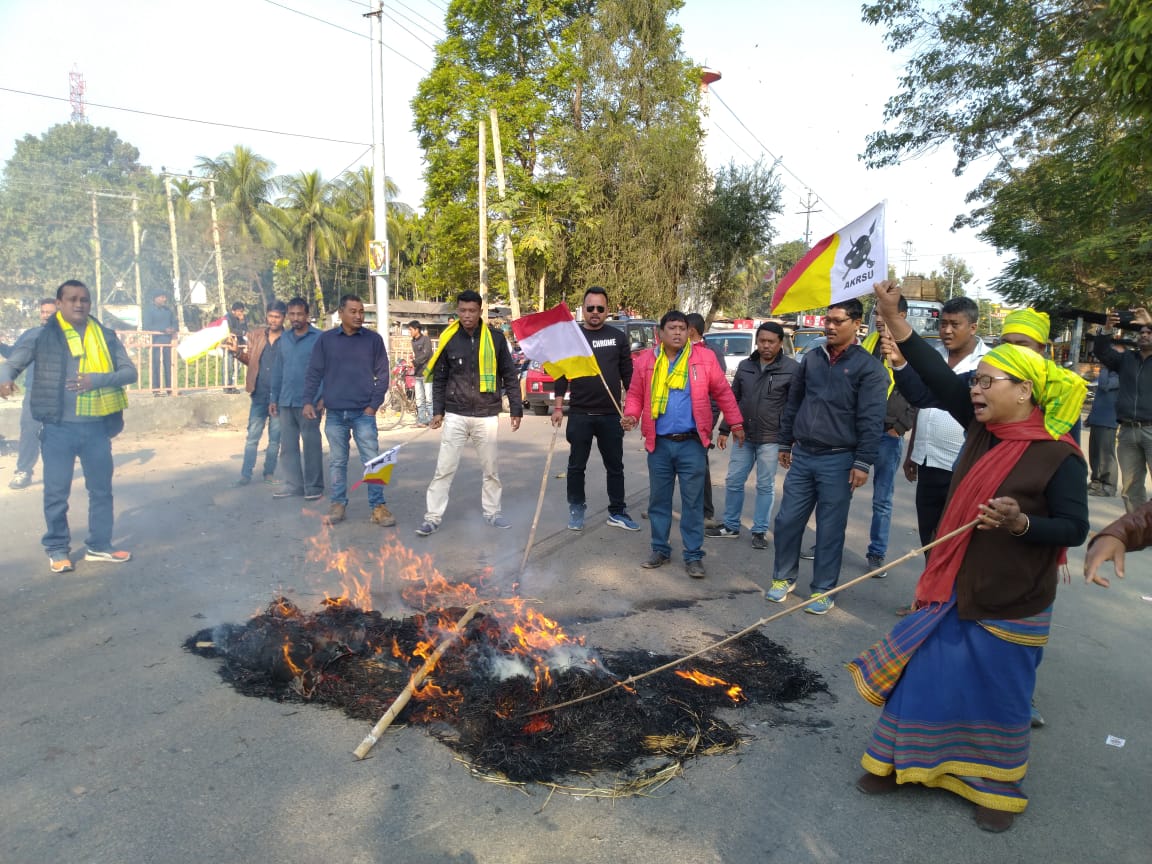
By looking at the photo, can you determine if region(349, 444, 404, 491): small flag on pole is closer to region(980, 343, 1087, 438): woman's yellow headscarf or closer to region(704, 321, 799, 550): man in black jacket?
region(704, 321, 799, 550): man in black jacket

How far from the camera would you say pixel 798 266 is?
186 inches

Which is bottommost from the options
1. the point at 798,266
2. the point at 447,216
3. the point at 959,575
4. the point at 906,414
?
the point at 959,575

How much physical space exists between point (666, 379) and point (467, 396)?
2.02m

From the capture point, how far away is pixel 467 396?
23.3ft

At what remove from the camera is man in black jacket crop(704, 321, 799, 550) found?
684 cm

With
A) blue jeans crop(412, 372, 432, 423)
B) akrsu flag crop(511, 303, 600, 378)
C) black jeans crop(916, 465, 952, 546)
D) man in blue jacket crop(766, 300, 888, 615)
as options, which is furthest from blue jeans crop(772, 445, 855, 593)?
blue jeans crop(412, 372, 432, 423)

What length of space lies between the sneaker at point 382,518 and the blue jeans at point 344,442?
0.35 ft

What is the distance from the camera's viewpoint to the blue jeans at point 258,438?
8.74 meters

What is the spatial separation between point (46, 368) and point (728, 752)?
17.5ft

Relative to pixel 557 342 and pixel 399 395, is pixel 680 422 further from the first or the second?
pixel 399 395

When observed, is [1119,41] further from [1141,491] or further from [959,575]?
[959,575]

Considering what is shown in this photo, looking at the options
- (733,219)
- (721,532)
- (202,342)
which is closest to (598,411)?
(721,532)

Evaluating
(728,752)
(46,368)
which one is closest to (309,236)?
(46,368)

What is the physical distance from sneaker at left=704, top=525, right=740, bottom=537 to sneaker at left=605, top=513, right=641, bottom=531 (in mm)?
663
